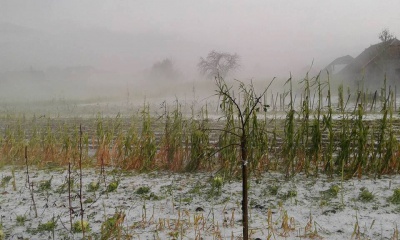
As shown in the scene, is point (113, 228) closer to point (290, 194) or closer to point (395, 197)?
point (290, 194)

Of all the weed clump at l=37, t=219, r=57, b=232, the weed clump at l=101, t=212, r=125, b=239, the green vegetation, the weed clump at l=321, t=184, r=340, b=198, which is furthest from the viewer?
the weed clump at l=321, t=184, r=340, b=198

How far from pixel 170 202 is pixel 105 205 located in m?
0.76

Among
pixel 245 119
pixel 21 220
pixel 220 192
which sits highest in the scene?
pixel 245 119

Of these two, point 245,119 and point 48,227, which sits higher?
point 245,119

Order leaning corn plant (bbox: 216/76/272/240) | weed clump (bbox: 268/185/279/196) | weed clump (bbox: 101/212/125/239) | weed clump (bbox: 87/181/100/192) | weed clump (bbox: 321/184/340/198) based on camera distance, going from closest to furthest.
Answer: leaning corn plant (bbox: 216/76/272/240), weed clump (bbox: 101/212/125/239), weed clump (bbox: 321/184/340/198), weed clump (bbox: 268/185/279/196), weed clump (bbox: 87/181/100/192)

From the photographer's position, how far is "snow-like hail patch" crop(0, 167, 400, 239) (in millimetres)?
2686

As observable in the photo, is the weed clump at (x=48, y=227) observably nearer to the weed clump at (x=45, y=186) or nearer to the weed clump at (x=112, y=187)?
the weed clump at (x=112, y=187)

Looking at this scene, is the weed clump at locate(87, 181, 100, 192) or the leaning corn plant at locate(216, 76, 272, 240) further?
the weed clump at locate(87, 181, 100, 192)

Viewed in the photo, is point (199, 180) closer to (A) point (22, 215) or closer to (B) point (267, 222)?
(B) point (267, 222)

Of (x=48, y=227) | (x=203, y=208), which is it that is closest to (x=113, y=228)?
(x=48, y=227)

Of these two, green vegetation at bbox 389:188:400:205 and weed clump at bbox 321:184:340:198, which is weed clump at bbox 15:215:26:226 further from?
green vegetation at bbox 389:188:400:205

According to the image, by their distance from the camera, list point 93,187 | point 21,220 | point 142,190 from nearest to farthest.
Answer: point 21,220 < point 142,190 < point 93,187

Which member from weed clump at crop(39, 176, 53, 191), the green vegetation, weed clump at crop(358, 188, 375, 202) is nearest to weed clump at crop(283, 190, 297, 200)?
weed clump at crop(358, 188, 375, 202)

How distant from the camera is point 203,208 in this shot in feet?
10.6
